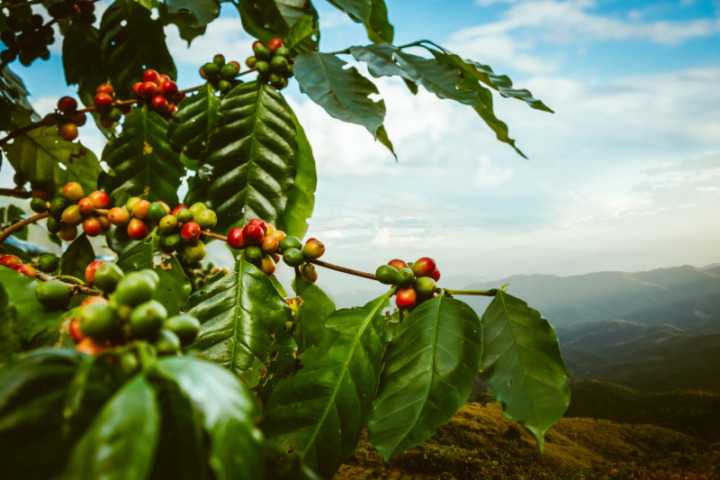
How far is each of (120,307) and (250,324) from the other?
0.44m

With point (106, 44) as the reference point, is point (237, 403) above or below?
below

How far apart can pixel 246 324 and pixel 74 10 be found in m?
1.23

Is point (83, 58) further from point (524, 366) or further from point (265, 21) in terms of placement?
point (524, 366)

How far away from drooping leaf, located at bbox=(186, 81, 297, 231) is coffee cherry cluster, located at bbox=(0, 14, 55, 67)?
30.2 inches

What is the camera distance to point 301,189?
3.45 feet

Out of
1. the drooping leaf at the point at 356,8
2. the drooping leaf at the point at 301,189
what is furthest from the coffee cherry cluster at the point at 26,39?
the drooping leaf at the point at 356,8

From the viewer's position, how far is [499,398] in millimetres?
637

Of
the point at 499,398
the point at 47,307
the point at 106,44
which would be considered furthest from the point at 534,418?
the point at 106,44

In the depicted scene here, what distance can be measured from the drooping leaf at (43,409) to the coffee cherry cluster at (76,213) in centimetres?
74

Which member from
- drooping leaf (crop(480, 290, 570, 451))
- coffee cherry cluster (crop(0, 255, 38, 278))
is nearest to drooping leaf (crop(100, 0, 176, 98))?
coffee cherry cluster (crop(0, 255, 38, 278))

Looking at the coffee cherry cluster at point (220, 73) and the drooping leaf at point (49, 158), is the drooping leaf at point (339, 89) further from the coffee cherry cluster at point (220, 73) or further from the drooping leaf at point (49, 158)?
the drooping leaf at point (49, 158)

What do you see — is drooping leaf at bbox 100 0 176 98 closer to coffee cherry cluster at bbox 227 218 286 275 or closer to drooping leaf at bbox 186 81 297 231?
drooping leaf at bbox 186 81 297 231

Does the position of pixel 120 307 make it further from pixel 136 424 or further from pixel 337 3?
pixel 337 3

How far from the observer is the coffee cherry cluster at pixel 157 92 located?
3.34 feet
